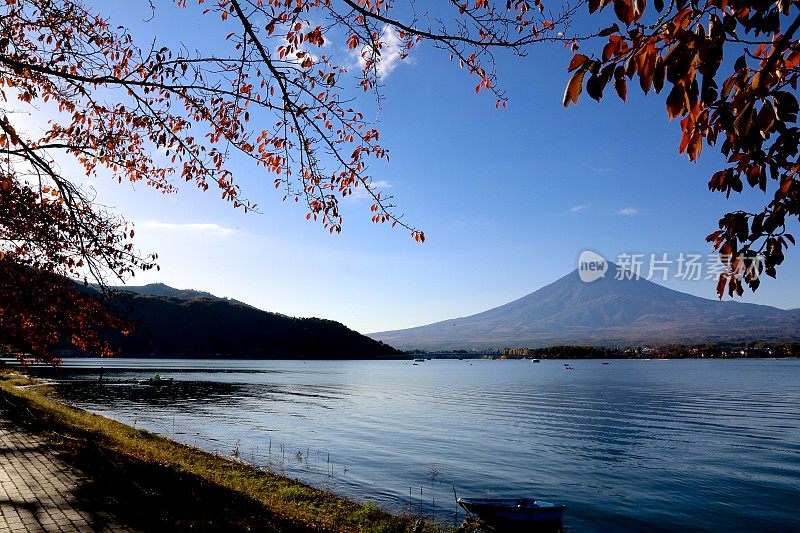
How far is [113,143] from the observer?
1063cm

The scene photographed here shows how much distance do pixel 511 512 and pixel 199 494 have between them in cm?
799

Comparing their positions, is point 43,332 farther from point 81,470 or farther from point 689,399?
point 689,399

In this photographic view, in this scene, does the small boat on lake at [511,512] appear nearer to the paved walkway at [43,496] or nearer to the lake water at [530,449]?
the lake water at [530,449]

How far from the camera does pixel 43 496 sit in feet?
32.8

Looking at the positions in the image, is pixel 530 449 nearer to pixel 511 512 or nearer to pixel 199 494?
pixel 511 512

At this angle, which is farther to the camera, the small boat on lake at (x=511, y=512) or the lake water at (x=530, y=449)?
the lake water at (x=530, y=449)

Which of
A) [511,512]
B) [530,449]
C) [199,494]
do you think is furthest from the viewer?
[530,449]

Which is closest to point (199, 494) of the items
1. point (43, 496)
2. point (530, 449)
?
point (43, 496)

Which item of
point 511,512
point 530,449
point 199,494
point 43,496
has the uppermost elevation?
point 43,496

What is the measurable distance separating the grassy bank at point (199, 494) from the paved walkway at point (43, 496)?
45 centimetres

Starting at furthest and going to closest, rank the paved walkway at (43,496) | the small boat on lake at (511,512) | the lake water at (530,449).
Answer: the lake water at (530,449) → the small boat on lake at (511,512) → the paved walkway at (43,496)

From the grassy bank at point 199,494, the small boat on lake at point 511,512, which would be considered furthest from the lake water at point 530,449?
the small boat on lake at point 511,512

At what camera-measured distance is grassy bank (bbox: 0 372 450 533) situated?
9.82 m

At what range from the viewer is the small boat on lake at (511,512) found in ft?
43.0
